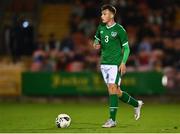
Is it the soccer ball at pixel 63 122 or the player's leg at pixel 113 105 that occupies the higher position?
the player's leg at pixel 113 105

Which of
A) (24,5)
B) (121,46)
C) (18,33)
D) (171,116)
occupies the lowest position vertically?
(171,116)

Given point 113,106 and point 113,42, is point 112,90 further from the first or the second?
point 113,42

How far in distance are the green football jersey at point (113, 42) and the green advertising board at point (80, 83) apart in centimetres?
938

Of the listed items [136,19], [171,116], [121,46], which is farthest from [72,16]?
[121,46]

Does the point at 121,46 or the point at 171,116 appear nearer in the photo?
the point at 121,46

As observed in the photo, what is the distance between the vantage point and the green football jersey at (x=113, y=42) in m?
12.7

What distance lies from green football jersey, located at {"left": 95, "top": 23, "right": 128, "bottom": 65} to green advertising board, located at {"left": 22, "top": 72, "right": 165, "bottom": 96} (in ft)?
30.8

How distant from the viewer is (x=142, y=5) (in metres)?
27.2

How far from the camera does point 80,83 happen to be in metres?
22.3

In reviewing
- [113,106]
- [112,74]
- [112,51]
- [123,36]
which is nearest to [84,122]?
[113,106]

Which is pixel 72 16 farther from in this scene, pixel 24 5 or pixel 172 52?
pixel 172 52

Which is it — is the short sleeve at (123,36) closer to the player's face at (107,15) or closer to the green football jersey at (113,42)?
the green football jersey at (113,42)

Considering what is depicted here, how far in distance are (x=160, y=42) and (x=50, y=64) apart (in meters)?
4.11

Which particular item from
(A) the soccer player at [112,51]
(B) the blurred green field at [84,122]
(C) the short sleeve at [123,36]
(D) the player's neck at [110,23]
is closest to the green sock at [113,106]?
(A) the soccer player at [112,51]
